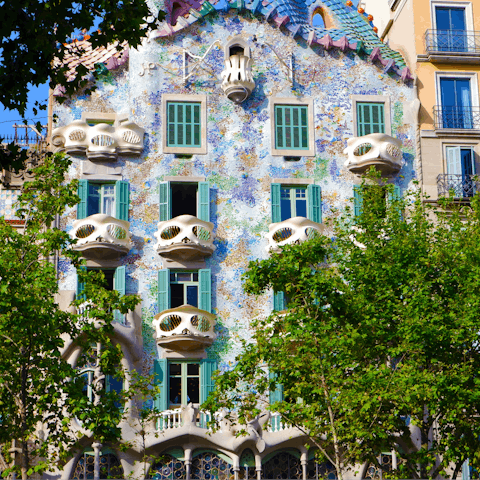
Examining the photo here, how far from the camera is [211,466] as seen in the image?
1307 inches

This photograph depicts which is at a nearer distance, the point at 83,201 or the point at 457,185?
the point at 83,201

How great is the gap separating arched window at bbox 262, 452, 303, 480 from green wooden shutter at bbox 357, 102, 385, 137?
12143 mm

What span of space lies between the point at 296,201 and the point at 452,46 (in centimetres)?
890

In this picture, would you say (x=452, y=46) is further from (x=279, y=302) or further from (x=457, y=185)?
(x=279, y=302)

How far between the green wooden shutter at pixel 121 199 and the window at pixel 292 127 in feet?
18.2

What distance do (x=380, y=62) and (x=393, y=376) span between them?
52.9 ft

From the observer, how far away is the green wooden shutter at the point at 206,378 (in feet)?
112

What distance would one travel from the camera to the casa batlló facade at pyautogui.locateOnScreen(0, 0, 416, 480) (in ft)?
109

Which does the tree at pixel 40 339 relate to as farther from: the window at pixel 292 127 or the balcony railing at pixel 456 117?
the balcony railing at pixel 456 117

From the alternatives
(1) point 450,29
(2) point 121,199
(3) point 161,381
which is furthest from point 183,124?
(1) point 450,29

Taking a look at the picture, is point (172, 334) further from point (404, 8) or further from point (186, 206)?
point (404, 8)

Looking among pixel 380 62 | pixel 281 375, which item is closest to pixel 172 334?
pixel 281 375

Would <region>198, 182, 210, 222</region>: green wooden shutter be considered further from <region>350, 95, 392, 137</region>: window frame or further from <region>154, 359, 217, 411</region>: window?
<region>350, 95, 392, 137</region>: window frame

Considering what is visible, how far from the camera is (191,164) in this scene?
37031 mm
